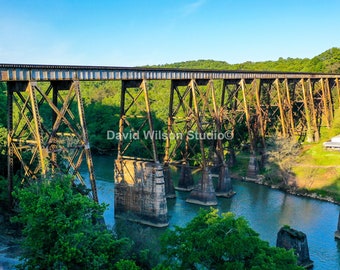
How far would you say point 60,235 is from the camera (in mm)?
10609

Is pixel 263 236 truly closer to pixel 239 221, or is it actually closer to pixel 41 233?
pixel 239 221

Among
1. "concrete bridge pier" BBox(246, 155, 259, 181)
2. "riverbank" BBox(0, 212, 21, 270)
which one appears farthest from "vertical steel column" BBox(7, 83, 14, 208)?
"concrete bridge pier" BBox(246, 155, 259, 181)

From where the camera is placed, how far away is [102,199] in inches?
1130

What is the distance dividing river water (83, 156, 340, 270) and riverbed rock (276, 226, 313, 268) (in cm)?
73

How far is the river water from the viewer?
21219mm

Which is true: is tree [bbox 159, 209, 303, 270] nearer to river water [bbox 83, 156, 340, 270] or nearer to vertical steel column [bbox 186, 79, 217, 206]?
river water [bbox 83, 156, 340, 270]

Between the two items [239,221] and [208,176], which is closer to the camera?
[239,221]

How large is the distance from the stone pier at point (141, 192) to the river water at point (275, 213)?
121cm

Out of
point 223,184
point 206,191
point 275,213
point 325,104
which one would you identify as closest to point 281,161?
point 223,184

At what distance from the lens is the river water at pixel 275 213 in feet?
69.6

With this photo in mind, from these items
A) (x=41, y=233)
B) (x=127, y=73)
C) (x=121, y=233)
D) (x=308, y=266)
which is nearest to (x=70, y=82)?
(x=127, y=73)

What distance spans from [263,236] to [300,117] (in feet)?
97.1

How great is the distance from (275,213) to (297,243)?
27.8 ft

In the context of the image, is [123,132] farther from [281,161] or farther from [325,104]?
[325,104]
